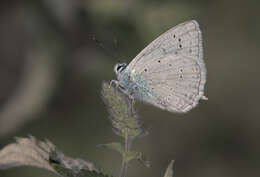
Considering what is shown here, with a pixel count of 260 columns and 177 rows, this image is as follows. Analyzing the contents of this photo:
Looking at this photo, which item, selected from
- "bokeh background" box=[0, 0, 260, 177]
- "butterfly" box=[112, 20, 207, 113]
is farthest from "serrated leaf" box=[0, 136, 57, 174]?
"bokeh background" box=[0, 0, 260, 177]

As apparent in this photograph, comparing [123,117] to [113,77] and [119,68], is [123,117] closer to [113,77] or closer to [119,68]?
[119,68]

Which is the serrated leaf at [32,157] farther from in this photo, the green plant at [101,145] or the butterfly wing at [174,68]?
the butterfly wing at [174,68]

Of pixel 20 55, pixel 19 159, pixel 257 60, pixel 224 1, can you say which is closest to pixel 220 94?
pixel 257 60

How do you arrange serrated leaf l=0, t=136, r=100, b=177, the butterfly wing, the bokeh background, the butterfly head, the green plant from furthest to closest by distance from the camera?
the bokeh background < the butterfly head < the butterfly wing < serrated leaf l=0, t=136, r=100, b=177 < the green plant

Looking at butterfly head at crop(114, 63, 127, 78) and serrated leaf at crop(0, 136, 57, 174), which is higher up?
butterfly head at crop(114, 63, 127, 78)

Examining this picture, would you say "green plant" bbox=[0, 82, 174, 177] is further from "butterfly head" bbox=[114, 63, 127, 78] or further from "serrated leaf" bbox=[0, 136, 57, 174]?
"butterfly head" bbox=[114, 63, 127, 78]

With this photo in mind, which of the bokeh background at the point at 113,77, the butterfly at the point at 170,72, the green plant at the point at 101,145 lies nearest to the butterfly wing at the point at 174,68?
the butterfly at the point at 170,72

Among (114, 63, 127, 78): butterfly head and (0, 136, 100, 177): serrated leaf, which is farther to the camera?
(114, 63, 127, 78): butterfly head

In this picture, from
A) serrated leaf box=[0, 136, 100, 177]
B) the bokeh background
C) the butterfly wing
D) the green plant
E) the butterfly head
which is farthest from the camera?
the bokeh background

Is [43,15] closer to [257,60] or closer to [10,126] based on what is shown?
[10,126]
